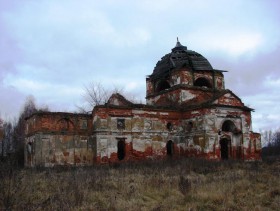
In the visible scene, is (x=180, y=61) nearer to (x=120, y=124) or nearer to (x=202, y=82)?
(x=202, y=82)

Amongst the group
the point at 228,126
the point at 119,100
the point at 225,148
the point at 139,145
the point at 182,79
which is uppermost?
the point at 182,79

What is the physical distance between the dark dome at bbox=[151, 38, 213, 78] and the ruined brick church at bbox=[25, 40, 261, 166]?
17 cm

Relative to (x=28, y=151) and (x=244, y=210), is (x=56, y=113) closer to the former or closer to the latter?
(x=28, y=151)

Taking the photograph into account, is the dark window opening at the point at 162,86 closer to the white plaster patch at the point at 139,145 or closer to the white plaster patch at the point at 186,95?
the white plaster patch at the point at 186,95

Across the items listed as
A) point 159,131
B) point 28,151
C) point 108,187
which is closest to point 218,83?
point 159,131

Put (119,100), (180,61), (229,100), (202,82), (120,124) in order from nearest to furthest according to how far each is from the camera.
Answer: (120,124), (229,100), (119,100), (180,61), (202,82)

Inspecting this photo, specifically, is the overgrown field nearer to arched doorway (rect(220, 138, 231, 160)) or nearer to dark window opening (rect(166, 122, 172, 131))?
arched doorway (rect(220, 138, 231, 160))

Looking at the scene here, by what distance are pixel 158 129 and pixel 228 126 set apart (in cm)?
596

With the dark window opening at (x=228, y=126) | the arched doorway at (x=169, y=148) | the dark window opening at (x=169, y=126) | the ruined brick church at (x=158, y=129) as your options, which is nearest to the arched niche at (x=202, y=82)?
the ruined brick church at (x=158, y=129)

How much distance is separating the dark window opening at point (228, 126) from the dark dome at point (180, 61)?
5.55m

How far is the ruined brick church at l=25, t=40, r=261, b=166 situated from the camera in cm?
2533

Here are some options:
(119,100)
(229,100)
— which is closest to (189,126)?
(229,100)

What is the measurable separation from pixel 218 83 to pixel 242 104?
13.0 ft

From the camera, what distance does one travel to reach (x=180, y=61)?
31.9 m
